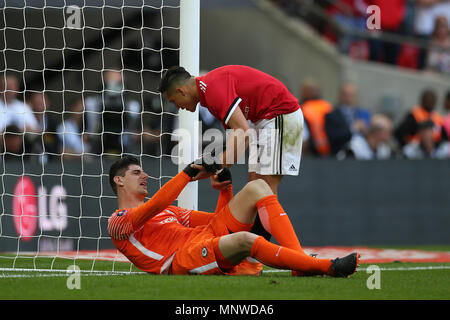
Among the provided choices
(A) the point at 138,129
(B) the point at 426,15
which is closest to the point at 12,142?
(A) the point at 138,129

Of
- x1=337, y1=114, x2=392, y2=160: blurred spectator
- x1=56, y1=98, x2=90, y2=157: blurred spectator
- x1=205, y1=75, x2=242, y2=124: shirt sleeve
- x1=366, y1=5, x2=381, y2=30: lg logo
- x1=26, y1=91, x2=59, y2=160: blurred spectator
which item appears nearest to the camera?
x1=205, y1=75, x2=242, y2=124: shirt sleeve

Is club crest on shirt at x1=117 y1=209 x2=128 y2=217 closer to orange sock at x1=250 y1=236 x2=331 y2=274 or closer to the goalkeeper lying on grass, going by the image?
the goalkeeper lying on grass

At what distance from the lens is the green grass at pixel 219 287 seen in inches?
182

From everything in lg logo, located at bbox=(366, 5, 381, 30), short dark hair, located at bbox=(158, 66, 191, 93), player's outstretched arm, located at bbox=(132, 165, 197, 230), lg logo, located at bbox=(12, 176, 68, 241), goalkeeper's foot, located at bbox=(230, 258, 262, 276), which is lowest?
lg logo, located at bbox=(12, 176, 68, 241)

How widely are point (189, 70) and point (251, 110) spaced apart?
0.97 metres

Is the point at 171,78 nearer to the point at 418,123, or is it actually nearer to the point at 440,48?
the point at 418,123

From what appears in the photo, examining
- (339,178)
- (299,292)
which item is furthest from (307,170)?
(299,292)

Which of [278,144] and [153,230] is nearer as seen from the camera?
[153,230]

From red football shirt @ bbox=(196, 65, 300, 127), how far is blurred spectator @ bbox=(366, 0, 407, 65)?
9.23 m

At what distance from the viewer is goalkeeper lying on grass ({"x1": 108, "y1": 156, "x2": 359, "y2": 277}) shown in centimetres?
530

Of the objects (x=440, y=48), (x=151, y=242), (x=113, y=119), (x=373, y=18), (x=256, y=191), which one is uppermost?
(x=373, y=18)

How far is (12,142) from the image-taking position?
9.46 m

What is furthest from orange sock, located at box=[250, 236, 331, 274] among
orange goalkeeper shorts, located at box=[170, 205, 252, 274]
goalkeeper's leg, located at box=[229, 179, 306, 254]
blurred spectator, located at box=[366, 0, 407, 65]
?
blurred spectator, located at box=[366, 0, 407, 65]
